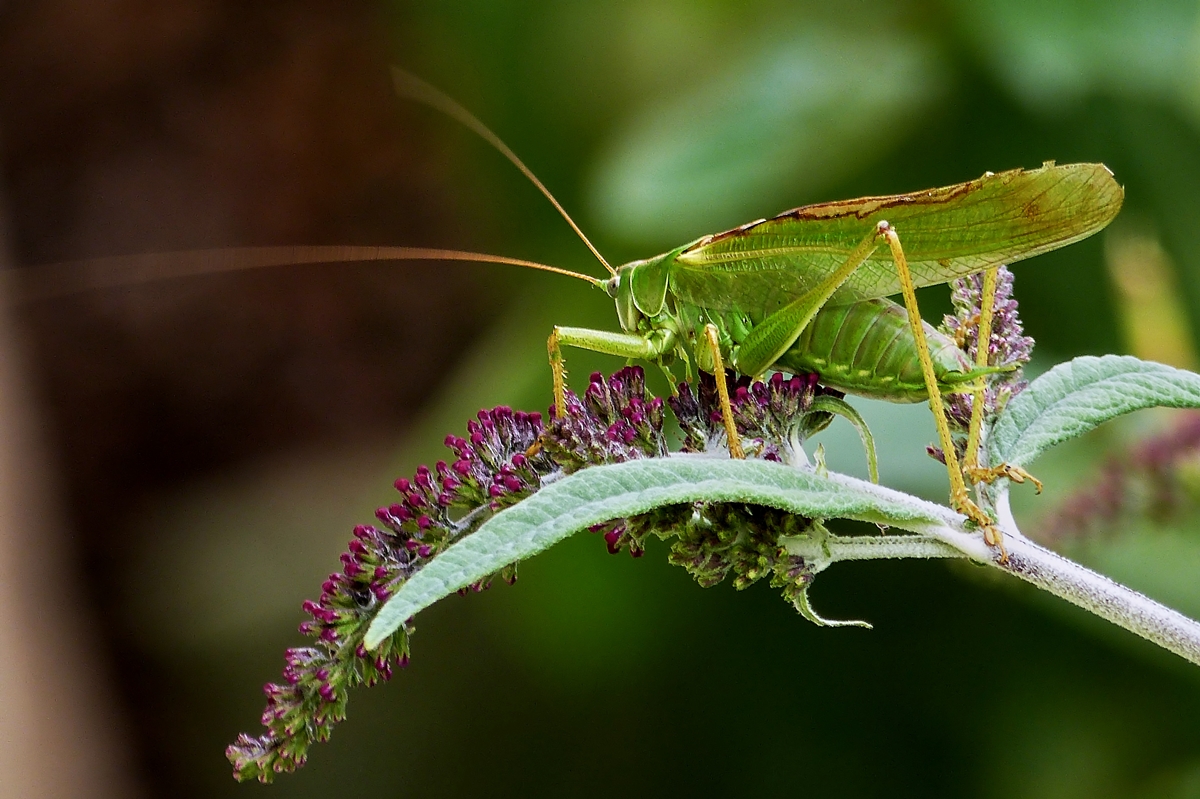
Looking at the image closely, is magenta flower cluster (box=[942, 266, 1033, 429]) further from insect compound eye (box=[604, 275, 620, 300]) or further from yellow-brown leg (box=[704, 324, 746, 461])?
insect compound eye (box=[604, 275, 620, 300])

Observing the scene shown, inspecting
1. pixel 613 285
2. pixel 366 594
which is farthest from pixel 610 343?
pixel 366 594

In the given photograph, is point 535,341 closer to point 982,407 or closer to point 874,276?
point 874,276

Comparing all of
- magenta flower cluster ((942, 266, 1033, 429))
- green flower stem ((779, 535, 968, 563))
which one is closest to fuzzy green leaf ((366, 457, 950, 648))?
green flower stem ((779, 535, 968, 563))

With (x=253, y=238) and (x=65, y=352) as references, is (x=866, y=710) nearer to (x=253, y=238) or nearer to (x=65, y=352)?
(x=253, y=238)

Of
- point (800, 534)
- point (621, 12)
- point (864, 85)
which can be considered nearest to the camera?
point (800, 534)

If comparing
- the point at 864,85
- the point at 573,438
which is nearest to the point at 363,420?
the point at 864,85

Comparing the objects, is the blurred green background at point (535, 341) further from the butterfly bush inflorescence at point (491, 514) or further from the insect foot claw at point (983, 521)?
the butterfly bush inflorescence at point (491, 514)
